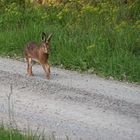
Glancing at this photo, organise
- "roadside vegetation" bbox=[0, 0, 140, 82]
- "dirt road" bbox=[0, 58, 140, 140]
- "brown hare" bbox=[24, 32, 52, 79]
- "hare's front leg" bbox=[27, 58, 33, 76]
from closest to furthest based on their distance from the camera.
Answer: "dirt road" bbox=[0, 58, 140, 140], "brown hare" bbox=[24, 32, 52, 79], "hare's front leg" bbox=[27, 58, 33, 76], "roadside vegetation" bbox=[0, 0, 140, 82]

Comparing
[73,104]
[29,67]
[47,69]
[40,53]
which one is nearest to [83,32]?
[29,67]

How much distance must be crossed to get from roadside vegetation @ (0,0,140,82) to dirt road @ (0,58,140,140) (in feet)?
2.08

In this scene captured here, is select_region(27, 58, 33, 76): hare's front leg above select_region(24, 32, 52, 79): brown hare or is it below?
below

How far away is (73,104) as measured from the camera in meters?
10.4

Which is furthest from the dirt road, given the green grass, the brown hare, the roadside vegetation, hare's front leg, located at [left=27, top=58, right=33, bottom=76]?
the green grass

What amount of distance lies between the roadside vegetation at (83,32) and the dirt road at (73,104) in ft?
2.08

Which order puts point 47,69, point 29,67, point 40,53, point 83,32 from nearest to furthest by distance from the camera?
point 40,53
point 47,69
point 29,67
point 83,32

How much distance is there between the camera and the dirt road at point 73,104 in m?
8.98

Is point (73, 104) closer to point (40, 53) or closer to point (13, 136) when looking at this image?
point (40, 53)

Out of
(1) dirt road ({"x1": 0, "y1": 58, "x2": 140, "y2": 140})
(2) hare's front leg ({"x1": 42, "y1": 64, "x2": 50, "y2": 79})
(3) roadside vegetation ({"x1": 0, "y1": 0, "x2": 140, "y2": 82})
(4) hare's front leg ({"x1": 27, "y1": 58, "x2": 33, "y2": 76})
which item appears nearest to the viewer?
(1) dirt road ({"x1": 0, "y1": 58, "x2": 140, "y2": 140})

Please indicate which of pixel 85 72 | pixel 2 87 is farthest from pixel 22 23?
pixel 2 87

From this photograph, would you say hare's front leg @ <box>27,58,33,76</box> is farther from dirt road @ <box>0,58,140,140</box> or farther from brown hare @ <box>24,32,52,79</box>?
dirt road @ <box>0,58,140,140</box>

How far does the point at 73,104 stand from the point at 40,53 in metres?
1.85

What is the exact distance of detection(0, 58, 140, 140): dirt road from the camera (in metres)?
8.98
